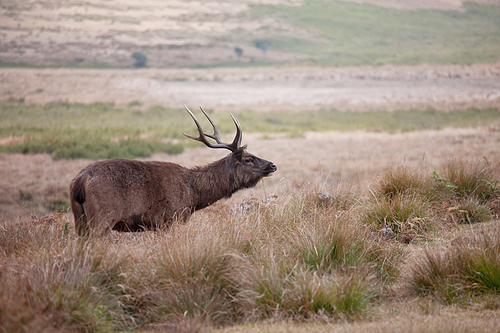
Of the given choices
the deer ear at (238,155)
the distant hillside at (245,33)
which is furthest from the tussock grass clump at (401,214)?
the distant hillside at (245,33)

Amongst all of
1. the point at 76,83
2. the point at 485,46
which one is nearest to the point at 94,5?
the point at 76,83

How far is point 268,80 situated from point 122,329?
54456 mm

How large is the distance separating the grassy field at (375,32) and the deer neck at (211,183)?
67.0 metres

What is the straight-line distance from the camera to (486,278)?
17.6 feet

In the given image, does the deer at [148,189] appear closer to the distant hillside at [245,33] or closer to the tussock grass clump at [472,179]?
the tussock grass clump at [472,179]

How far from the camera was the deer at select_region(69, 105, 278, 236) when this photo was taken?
6.52m

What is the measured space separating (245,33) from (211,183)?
100274mm

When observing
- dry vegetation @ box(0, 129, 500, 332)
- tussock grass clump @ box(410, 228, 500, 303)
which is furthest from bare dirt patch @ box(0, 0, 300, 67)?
tussock grass clump @ box(410, 228, 500, 303)

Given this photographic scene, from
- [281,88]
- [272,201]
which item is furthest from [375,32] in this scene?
[272,201]

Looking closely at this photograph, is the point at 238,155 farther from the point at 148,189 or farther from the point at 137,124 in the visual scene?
the point at 137,124

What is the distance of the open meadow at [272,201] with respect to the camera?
4926 millimetres

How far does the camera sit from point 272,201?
8508mm

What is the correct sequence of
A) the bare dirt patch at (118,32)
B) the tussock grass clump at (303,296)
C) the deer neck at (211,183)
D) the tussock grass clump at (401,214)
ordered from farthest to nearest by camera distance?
the bare dirt patch at (118,32)
the deer neck at (211,183)
the tussock grass clump at (401,214)
the tussock grass clump at (303,296)

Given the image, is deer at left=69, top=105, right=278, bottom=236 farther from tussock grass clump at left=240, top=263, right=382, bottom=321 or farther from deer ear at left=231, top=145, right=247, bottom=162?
tussock grass clump at left=240, top=263, right=382, bottom=321
